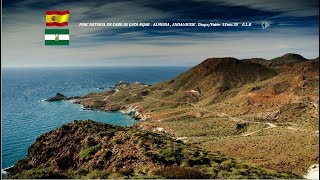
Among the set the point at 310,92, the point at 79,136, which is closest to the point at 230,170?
the point at 79,136

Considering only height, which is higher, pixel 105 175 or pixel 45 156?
pixel 105 175

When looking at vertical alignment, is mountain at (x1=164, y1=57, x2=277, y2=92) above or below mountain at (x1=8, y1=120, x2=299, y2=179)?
below

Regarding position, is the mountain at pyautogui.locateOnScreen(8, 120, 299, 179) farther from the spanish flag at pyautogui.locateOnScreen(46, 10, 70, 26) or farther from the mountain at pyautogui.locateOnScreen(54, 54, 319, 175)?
the spanish flag at pyautogui.locateOnScreen(46, 10, 70, 26)

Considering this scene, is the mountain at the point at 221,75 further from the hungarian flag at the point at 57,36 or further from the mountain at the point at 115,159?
the hungarian flag at the point at 57,36

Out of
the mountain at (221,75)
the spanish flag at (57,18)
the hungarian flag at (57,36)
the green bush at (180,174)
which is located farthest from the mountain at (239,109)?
the spanish flag at (57,18)

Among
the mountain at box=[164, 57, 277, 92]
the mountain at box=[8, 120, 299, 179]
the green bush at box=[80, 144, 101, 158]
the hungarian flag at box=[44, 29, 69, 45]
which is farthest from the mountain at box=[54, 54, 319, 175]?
the hungarian flag at box=[44, 29, 69, 45]

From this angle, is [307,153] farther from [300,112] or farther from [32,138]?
[32,138]
